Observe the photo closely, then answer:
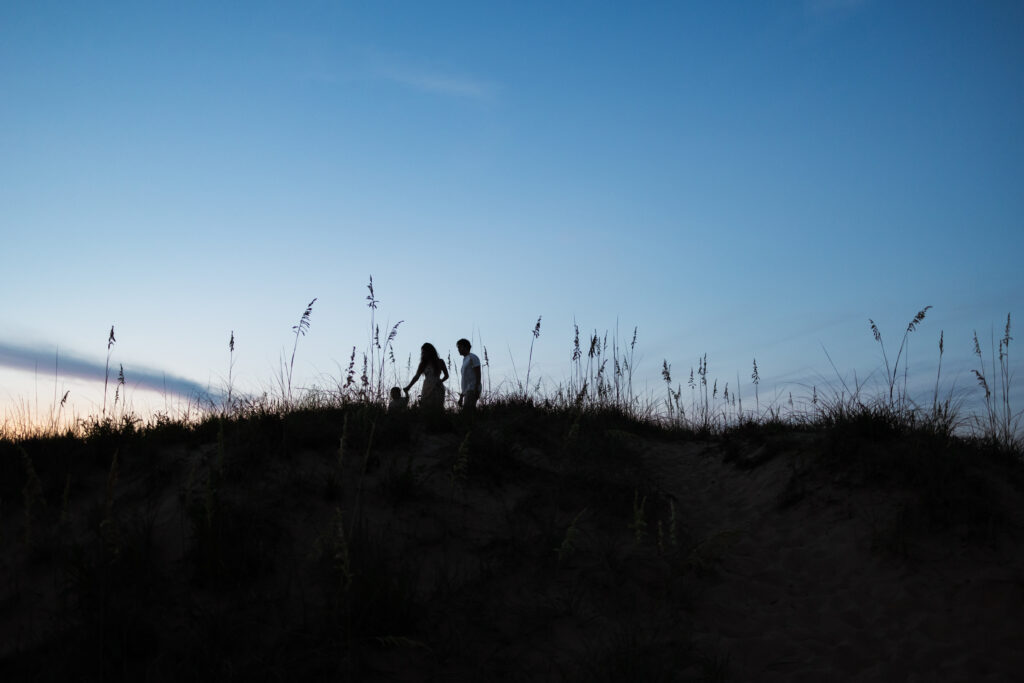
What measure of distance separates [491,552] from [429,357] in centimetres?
591

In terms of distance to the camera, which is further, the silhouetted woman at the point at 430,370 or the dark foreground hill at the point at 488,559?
the silhouetted woman at the point at 430,370

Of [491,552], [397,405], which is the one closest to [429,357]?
[397,405]

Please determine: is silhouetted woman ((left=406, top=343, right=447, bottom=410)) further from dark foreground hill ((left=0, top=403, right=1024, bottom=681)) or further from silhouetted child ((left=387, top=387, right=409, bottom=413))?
dark foreground hill ((left=0, top=403, right=1024, bottom=681))

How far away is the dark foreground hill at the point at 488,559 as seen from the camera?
3455 mm

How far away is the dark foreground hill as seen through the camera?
346 centimetres

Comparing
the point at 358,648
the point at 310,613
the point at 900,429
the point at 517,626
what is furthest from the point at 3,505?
the point at 900,429

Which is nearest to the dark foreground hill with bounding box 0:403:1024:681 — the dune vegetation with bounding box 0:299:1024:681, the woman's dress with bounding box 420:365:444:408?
the dune vegetation with bounding box 0:299:1024:681

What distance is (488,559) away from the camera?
14.5ft

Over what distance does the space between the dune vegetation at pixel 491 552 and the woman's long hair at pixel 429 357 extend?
3228 millimetres

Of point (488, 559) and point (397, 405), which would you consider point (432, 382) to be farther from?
point (488, 559)

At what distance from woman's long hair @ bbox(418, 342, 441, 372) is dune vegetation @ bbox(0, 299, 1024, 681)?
10.6 feet

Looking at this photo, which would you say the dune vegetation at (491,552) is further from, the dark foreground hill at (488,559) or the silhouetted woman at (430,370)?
the silhouetted woman at (430,370)

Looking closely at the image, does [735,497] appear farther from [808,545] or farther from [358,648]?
[358,648]

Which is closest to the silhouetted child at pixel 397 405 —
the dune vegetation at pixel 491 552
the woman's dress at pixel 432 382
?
the dune vegetation at pixel 491 552
